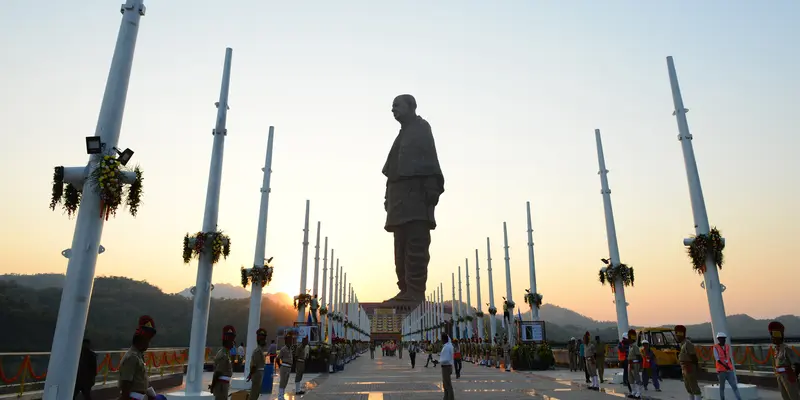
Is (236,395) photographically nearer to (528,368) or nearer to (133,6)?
(133,6)

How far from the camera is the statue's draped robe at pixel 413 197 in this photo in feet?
336

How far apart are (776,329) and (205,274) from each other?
15.5 metres

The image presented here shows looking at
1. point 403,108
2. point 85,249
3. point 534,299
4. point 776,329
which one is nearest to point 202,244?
point 85,249

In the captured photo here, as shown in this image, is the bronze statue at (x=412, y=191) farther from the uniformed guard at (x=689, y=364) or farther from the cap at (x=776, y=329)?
the cap at (x=776, y=329)

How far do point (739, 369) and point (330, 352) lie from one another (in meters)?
20.7

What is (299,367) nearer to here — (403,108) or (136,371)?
(136,371)

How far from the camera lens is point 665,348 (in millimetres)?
23641

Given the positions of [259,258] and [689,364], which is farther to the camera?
[259,258]

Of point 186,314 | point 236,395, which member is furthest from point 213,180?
point 186,314

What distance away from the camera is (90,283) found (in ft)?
32.5

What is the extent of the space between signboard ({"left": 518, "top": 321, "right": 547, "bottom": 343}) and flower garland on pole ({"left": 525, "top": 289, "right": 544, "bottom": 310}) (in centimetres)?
377

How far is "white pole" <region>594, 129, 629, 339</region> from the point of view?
23.1m

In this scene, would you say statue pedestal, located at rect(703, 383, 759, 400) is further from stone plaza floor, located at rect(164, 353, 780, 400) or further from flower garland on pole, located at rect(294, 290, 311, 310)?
flower garland on pole, located at rect(294, 290, 311, 310)

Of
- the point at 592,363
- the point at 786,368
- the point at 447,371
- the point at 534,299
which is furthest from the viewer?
the point at 534,299
